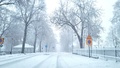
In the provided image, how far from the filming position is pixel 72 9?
4103 centimetres

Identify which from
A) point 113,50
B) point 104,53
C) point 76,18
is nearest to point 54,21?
point 76,18

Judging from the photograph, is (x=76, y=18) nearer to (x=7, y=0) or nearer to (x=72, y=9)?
(x=72, y=9)

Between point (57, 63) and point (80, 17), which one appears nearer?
point (57, 63)

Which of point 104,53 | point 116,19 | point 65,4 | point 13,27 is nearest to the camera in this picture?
point 104,53

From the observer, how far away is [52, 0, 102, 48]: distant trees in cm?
3794

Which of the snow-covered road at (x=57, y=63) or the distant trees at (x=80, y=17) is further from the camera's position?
the distant trees at (x=80, y=17)

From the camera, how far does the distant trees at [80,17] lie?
37.9 metres

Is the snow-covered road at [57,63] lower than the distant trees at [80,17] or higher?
lower

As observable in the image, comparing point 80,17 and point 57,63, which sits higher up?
point 80,17

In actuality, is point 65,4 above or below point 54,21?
above

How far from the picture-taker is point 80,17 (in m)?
40.1

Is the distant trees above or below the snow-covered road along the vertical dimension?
above

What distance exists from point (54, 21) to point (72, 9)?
5.39m

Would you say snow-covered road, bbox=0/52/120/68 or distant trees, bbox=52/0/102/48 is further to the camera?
distant trees, bbox=52/0/102/48
